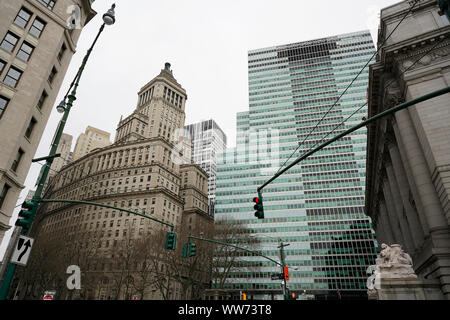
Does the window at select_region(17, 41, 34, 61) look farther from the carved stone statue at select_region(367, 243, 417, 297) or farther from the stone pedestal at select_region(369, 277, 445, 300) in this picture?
the stone pedestal at select_region(369, 277, 445, 300)

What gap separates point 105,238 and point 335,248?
250 ft

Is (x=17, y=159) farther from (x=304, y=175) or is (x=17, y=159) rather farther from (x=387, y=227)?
(x=304, y=175)

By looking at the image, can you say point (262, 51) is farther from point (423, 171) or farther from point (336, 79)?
point (423, 171)

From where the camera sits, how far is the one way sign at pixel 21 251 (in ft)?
32.9

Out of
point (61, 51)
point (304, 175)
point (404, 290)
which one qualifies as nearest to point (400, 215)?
→ point (404, 290)

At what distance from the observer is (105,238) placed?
7925 centimetres

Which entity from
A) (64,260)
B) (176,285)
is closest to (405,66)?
(64,260)

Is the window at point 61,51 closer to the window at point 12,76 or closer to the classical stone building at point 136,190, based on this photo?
the window at point 12,76

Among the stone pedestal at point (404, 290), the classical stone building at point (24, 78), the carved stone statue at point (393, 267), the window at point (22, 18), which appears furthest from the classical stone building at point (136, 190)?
the stone pedestal at point (404, 290)

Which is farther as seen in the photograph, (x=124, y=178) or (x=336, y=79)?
(x=336, y=79)

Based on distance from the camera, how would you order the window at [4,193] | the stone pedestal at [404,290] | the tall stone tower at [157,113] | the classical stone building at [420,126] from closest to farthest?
1. the stone pedestal at [404,290]
2. the classical stone building at [420,126]
3. the window at [4,193]
4. the tall stone tower at [157,113]

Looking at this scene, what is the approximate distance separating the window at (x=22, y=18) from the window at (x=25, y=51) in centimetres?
178

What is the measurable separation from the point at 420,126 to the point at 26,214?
27.5 m

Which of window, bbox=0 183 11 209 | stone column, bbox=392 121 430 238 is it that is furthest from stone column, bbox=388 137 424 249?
window, bbox=0 183 11 209
